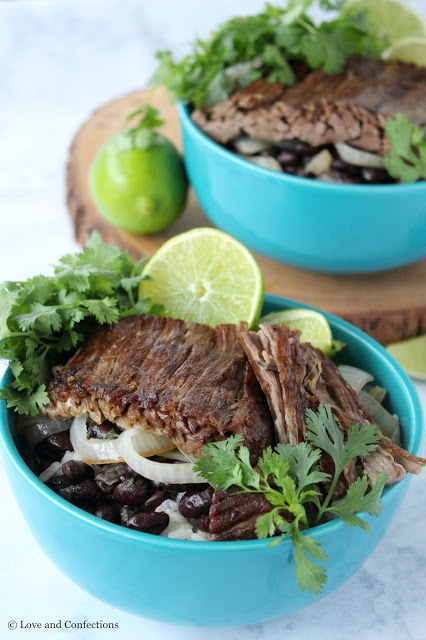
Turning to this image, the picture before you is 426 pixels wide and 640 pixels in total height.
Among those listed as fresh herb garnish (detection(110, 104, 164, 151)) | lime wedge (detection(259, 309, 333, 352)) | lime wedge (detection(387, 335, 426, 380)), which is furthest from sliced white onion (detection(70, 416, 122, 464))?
fresh herb garnish (detection(110, 104, 164, 151))

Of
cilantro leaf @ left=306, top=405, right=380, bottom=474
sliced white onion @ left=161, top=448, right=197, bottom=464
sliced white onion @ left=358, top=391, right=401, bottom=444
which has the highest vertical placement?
cilantro leaf @ left=306, top=405, right=380, bottom=474

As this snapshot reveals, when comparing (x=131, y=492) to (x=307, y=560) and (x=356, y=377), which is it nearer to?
(x=307, y=560)

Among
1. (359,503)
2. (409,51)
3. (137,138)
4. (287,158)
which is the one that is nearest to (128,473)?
(359,503)

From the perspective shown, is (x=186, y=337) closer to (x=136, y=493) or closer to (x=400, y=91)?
(x=136, y=493)

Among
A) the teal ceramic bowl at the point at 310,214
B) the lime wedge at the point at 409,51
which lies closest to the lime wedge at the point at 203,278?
the teal ceramic bowl at the point at 310,214

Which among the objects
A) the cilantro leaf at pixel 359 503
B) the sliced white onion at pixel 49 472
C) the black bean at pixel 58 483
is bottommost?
the sliced white onion at pixel 49 472

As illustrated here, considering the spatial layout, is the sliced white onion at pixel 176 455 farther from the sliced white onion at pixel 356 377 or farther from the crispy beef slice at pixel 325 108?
the crispy beef slice at pixel 325 108

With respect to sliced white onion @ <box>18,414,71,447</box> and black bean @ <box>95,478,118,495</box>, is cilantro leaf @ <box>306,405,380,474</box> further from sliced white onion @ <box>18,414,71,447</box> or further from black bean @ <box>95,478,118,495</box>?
sliced white onion @ <box>18,414,71,447</box>
